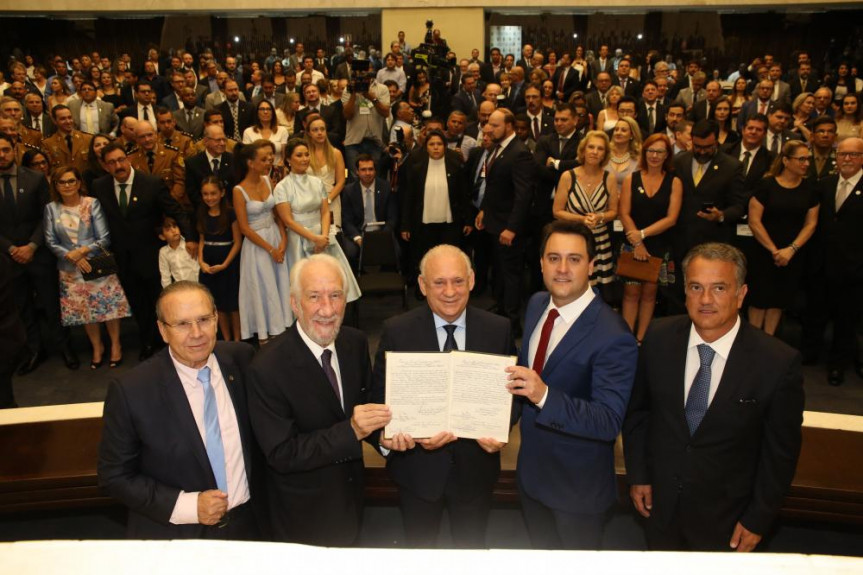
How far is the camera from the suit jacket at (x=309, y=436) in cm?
209

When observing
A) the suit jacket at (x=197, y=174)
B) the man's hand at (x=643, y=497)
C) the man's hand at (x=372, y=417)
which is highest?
the suit jacket at (x=197, y=174)

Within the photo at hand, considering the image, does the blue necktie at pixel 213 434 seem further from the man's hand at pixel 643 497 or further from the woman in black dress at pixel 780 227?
the woman in black dress at pixel 780 227

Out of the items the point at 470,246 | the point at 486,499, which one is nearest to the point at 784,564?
the point at 486,499

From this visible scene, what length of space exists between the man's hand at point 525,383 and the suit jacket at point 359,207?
13.5 feet

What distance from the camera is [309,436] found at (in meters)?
2.11

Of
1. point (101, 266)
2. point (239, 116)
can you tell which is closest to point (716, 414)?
point (101, 266)

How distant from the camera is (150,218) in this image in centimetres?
500

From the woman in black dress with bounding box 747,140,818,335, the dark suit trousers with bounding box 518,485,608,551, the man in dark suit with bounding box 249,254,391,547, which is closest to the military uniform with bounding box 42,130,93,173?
the man in dark suit with bounding box 249,254,391,547

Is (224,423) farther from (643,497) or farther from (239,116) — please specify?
(239,116)

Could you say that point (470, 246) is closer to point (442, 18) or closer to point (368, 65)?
point (368, 65)

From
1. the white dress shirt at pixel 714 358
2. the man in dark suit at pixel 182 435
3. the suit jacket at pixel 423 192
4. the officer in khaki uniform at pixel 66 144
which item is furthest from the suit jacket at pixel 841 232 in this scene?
the officer in khaki uniform at pixel 66 144

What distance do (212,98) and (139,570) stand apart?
27.4ft

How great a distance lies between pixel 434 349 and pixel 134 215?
140 inches

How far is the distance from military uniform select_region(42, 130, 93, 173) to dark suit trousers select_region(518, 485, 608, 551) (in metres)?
5.58
